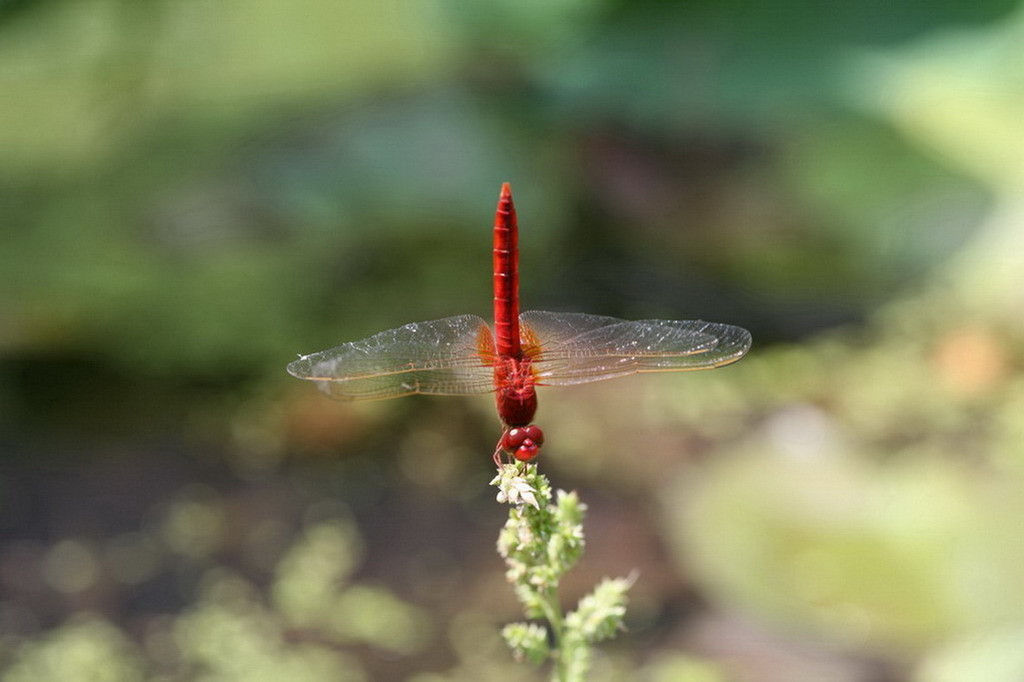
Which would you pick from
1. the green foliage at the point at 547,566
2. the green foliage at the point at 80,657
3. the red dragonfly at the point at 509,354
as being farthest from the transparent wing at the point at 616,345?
the green foliage at the point at 80,657

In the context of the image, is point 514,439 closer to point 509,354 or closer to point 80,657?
point 509,354

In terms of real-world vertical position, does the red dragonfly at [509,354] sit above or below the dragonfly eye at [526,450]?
A: above

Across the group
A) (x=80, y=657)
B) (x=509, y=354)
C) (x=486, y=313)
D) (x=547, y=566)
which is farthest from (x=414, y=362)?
(x=486, y=313)

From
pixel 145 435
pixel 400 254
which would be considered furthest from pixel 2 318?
pixel 400 254

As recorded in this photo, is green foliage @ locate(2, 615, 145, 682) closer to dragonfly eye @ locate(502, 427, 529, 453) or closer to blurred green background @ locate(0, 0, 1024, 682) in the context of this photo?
blurred green background @ locate(0, 0, 1024, 682)

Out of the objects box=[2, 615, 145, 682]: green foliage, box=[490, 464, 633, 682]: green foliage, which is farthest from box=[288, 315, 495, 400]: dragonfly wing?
box=[2, 615, 145, 682]: green foliage

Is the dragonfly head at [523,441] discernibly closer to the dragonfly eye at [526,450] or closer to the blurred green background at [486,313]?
the dragonfly eye at [526,450]
